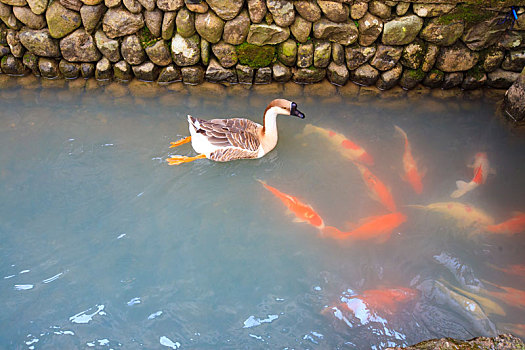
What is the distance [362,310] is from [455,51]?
4.12m

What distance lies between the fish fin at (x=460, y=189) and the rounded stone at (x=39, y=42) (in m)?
5.68

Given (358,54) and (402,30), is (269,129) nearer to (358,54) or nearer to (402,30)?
(358,54)

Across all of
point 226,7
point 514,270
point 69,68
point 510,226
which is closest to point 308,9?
point 226,7

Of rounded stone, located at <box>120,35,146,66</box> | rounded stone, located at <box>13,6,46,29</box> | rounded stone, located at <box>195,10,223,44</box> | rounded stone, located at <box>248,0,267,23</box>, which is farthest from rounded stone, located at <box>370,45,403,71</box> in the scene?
rounded stone, located at <box>13,6,46,29</box>

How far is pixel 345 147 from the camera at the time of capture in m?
5.58

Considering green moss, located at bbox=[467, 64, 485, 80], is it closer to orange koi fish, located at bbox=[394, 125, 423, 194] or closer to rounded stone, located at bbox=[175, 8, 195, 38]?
orange koi fish, located at bbox=[394, 125, 423, 194]

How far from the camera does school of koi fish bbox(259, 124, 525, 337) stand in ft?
13.4

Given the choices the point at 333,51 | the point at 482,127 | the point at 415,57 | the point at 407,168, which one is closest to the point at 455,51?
the point at 415,57

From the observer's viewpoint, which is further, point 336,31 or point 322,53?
point 322,53

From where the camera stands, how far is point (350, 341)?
3.85 meters

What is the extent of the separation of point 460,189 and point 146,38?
4.59 metres

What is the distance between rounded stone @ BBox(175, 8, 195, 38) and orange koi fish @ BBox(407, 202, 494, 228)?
12.3 ft

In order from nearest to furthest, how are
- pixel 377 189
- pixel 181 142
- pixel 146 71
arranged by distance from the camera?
1. pixel 377 189
2. pixel 181 142
3. pixel 146 71

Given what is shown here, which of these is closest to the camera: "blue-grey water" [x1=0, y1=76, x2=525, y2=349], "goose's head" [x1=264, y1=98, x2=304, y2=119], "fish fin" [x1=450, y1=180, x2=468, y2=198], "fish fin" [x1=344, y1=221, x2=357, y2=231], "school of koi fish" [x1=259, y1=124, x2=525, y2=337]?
"blue-grey water" [x1=0, y1=76, x2=525, y2=349]
